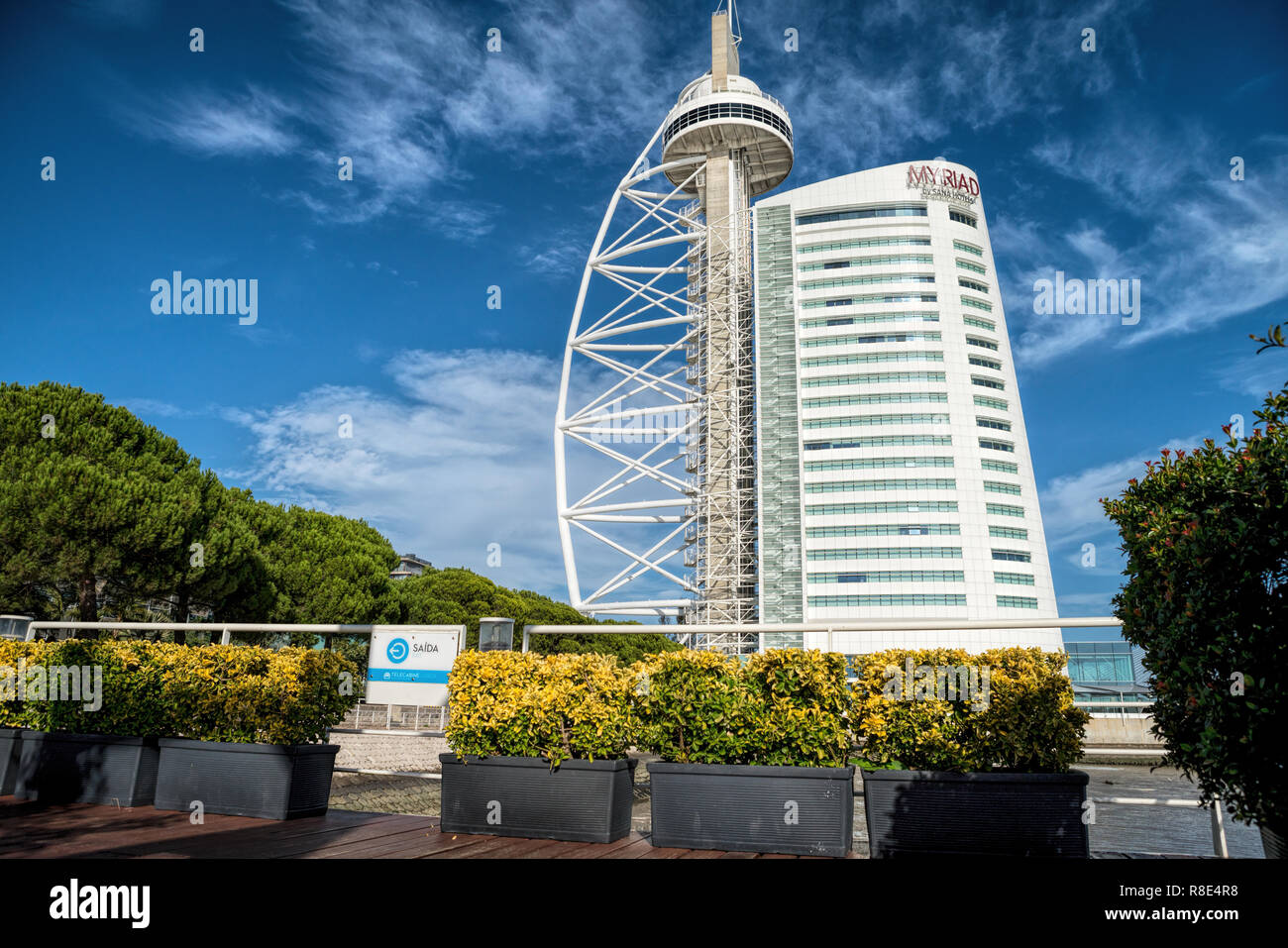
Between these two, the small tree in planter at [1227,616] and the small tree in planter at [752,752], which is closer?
the small tree in planter at [1227,616]

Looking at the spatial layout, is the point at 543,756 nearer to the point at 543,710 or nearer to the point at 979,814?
the point at 543,710

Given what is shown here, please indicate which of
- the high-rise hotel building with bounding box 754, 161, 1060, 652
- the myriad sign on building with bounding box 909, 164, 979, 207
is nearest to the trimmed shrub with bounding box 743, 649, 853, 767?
the high-rise hotel building with bounding box 754, 161, 1060, 652

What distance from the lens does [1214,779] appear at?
4027 mm

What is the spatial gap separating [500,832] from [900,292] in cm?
9809

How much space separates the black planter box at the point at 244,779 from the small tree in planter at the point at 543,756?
4.42 ft

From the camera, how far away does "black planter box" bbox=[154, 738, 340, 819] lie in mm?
6094

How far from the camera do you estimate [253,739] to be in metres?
6.34

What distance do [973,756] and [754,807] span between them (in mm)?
1407

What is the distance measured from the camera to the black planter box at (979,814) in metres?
4.43

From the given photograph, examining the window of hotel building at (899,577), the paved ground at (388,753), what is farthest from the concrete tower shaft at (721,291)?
the paved ground at (388,753)

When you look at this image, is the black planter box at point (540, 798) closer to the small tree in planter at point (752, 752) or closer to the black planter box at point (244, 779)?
the small tree in planter at point (752, 752)

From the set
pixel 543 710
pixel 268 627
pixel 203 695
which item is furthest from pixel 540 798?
pixel 268 627
